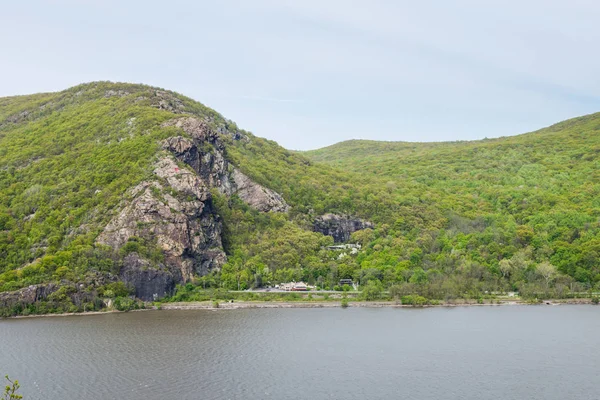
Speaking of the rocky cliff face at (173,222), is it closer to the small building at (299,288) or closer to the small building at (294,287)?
the small building at (294,287)

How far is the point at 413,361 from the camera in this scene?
221 ft

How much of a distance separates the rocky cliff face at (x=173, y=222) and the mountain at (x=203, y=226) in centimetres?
31

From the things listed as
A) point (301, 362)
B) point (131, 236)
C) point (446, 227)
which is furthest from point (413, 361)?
point (446, 227)

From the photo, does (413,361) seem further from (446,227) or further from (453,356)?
(446,227)

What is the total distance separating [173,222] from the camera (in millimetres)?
134000

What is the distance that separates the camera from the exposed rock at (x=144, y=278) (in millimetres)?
120750

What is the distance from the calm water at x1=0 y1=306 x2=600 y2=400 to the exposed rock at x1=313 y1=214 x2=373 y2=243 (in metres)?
77.5

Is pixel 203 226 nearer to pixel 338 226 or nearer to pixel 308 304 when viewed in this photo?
pixel 308 304

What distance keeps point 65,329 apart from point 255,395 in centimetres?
4720

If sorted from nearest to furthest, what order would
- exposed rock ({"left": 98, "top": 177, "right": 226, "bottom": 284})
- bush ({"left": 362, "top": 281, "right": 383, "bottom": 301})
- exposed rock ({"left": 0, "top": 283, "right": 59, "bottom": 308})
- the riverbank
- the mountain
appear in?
exposed rock ({"left": 0, "top": 283, "right": 59, "bottom": 308})
the riverbank
bush ({"left": 362, "top": 281, "right": 383, "bottom": 301})
the mountain
exposed rock ({"left": 98, "top": 177, "right": 226, "bottom": 284})

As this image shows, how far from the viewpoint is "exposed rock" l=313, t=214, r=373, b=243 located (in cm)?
18000

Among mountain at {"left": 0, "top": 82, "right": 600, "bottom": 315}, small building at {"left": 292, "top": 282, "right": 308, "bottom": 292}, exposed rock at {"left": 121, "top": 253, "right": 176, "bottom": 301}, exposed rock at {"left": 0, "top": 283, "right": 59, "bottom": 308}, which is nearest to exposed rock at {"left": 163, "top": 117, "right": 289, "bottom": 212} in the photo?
mountain at {"left": 0, "top": 82, "right": 600, "bottom": 315}

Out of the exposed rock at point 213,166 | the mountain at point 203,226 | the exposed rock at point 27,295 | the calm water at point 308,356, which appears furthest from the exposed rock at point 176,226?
the calm water at point 308,356

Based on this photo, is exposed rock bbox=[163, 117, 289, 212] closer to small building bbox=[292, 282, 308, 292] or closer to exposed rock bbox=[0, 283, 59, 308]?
small building bbox=[292, 282, 308, 292]
